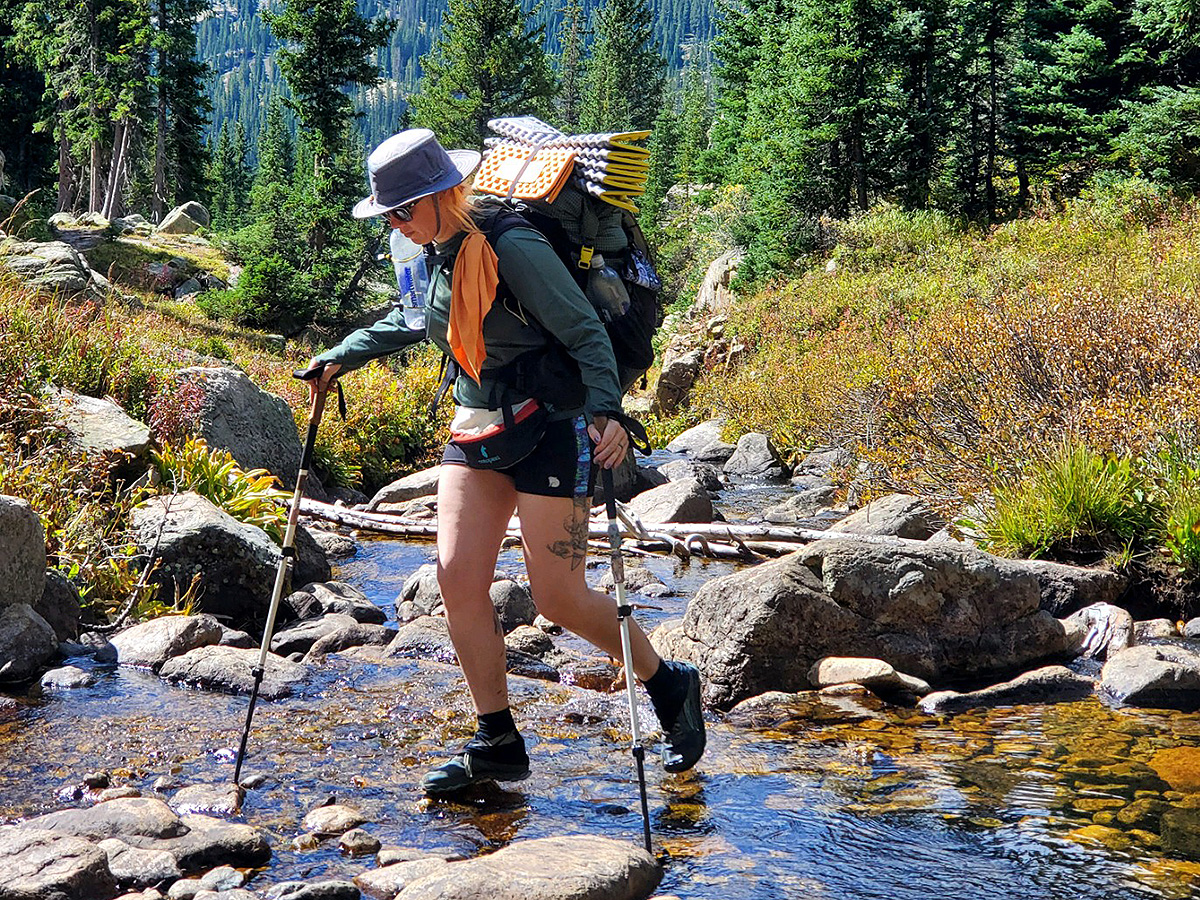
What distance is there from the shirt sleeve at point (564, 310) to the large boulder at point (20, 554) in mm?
3528

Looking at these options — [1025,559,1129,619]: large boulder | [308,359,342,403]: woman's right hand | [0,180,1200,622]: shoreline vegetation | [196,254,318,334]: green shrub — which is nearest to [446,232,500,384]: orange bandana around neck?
[308,359,342,403]: woman's right hand

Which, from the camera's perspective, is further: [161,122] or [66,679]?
[161,122]

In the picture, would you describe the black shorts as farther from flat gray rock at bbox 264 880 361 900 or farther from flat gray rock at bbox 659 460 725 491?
flat gray rock at bbox 659 460 725 491

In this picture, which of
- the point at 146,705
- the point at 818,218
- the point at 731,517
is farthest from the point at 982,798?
the point at 818,218

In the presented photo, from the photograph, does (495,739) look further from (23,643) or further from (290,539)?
(23,643)

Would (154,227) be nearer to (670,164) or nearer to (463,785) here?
(670,164)

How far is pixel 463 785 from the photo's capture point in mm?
3957

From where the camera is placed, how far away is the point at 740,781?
4.24 m

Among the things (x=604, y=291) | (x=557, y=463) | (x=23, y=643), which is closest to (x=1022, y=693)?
(x=557, y=463)

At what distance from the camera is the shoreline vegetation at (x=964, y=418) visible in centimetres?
710

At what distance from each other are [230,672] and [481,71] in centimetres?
4435

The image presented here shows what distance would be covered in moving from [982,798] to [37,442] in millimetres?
6848

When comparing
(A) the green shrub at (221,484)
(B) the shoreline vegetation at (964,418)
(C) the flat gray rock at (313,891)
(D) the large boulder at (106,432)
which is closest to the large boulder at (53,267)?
(B) the shoreline vegetation at (964,418)

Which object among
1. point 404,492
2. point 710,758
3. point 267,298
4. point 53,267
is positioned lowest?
point 710,758
